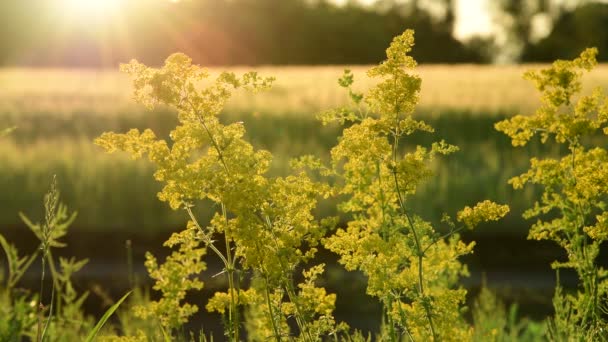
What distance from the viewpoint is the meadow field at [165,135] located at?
758cm

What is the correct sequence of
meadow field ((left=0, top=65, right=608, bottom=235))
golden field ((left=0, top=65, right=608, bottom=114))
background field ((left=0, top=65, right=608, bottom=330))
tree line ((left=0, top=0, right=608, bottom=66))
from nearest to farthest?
background field ((left=0, top=65, right=608, bottom=330)) → meadow field ((left=0, top=65, right=608, bottom=235)) → golden field ((left=0, top=65, right=608, bottom=114)) → tree line ((left=0, top=0, right=608, bottom=66))

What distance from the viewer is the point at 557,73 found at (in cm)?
214

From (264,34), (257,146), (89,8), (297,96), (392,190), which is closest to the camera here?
(392,190)

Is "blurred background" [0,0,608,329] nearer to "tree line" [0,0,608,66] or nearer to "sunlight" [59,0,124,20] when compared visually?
"sunlight" [59,0,124,20]

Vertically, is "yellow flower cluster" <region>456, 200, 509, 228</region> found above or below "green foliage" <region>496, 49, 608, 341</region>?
below

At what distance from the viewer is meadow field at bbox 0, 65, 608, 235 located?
7578mm

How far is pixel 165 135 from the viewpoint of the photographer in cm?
1014

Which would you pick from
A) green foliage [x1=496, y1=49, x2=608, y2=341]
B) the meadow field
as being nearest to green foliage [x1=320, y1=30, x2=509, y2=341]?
green foliage [x1=496, y1=49, x2=608, y2=341]

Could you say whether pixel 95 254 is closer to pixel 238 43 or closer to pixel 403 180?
pixel 403 180

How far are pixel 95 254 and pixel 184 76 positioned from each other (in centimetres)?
533

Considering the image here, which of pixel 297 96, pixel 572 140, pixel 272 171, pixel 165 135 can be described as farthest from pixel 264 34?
pixel 572 140

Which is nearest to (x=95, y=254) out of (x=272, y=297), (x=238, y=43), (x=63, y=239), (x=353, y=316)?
(x=63, y=239)

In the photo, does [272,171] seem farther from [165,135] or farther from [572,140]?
[572,140]

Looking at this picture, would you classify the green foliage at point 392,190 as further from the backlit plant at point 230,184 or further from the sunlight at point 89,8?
the sunlight at point 89,8
